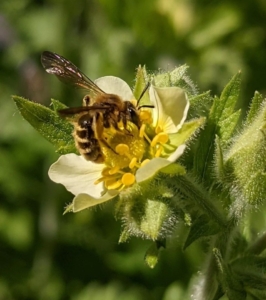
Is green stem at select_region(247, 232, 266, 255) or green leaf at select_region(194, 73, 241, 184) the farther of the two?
green stem at select_region(247, 232, 266, 255)

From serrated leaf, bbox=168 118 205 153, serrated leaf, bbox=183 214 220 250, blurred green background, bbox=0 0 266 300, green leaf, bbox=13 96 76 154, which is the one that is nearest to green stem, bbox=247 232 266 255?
serrated leaf, bbox=183 214 220 250

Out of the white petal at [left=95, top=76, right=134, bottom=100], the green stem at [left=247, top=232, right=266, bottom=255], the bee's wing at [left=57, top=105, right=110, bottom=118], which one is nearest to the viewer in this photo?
the bee's wing at [left=57, top=105, right=110, bottom=118]

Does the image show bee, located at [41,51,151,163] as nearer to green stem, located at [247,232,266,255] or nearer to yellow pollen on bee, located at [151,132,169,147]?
yellow pollen on bee, located at [151,132,169,147]

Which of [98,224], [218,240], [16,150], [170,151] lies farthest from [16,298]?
[170,151]

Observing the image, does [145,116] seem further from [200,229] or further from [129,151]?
[200,229]

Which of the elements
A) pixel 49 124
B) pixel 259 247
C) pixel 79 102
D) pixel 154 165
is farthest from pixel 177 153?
pixel 79 102

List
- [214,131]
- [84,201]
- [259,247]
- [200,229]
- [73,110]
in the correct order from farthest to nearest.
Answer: [259,247], [214,131], [200,229], [84,201], [73,110]
